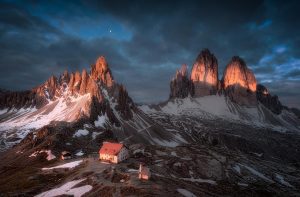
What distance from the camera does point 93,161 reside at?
4493 inches

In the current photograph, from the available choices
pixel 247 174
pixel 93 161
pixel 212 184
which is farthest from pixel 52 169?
pixel 247 174

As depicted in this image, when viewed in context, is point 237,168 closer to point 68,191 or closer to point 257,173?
point 257,173

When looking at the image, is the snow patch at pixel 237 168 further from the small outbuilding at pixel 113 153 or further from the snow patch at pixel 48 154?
the snow patch at pixel 48 154

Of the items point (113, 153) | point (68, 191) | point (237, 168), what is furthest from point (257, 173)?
point (68, 191)

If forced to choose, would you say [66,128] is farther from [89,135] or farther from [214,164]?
[214,164]

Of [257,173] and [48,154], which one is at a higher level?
[48,154]

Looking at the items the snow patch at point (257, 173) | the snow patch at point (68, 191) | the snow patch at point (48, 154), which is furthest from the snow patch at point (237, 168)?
the snow patch at point (48, 154)

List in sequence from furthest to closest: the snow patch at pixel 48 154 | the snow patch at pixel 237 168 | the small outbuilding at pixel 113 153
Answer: the snow patch at pixel 237 168 → the snow patch at pixel 48 154 → the small outbuilding at pixel 113 153

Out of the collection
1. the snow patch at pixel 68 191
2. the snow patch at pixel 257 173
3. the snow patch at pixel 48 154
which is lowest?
the snow patch at pixel 257 173

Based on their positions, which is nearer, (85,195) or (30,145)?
(85,195)

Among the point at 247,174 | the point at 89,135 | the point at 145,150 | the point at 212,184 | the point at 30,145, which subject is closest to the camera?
the point at 212,184

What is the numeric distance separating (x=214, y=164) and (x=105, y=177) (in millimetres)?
66838

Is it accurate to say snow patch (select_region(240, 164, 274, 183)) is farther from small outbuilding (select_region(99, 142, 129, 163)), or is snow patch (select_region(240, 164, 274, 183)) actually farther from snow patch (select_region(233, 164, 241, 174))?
small outbuilding (select_region(99, 142, 129, 163))

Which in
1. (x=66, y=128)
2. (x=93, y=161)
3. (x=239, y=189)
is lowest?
(x=239, y=189)
